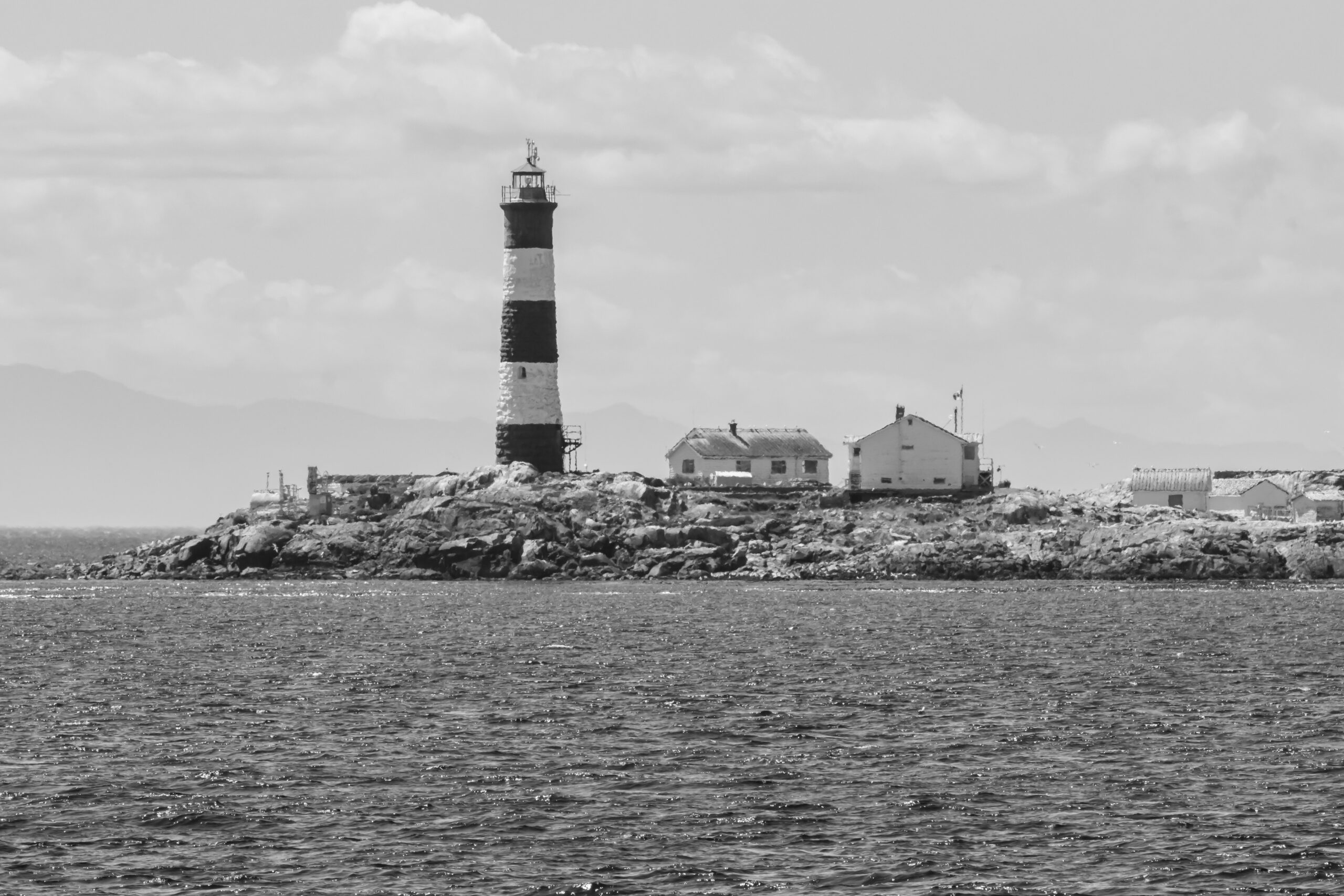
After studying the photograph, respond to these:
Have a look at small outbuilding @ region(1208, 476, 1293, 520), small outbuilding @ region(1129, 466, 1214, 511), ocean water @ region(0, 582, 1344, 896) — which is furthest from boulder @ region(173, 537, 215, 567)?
small outbuilding @ region(1208, 476, 1293, 520)

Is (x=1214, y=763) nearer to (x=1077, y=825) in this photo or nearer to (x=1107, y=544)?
(x=1077, y=825)

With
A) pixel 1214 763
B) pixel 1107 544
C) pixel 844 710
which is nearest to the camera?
pixel 1214 763

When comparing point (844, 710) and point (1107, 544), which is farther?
point (1107, 544)

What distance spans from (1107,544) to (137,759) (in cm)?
6626

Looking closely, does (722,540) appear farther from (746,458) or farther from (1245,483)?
(1245,483)

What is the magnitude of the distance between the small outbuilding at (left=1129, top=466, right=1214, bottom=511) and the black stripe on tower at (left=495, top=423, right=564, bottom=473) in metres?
35.2

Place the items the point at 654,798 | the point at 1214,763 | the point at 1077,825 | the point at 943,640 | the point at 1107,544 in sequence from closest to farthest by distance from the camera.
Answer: the point at 1077,825 < the point at 654,798 < the point at 1214,763 < the point at 943,640 < the point at 1107,544

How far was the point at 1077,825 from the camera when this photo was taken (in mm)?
32781

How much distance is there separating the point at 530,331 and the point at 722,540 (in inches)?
566

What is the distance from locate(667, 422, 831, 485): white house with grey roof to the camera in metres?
115

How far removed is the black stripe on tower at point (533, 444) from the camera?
335ft

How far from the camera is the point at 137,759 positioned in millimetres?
39719

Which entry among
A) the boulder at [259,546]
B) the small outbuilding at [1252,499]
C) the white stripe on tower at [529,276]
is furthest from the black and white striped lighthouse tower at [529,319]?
the small outbuilding at [1252,499]

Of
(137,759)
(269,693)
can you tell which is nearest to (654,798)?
(137,759)
